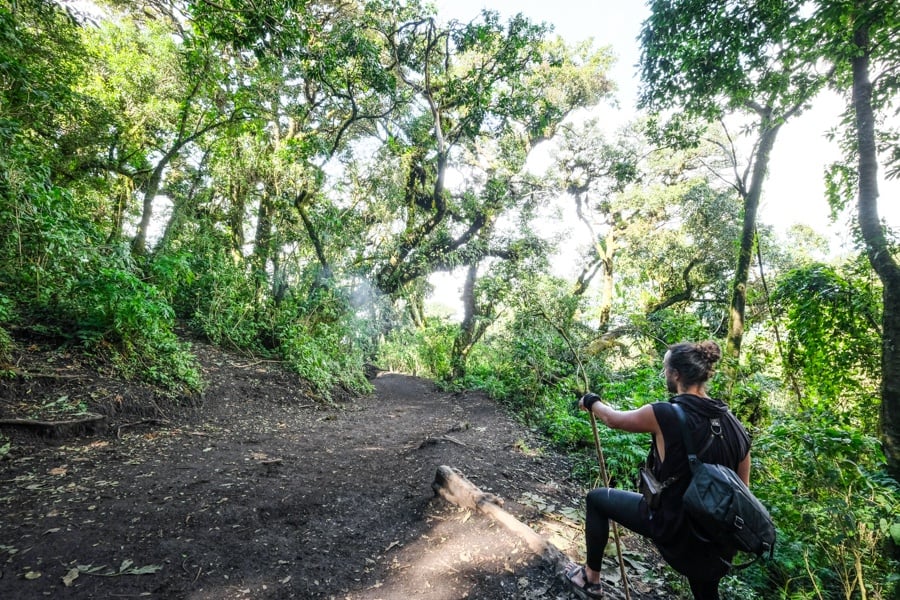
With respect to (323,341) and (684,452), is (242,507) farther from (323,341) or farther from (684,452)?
(323,341)

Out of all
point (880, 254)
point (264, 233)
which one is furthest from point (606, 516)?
point (264, 233)

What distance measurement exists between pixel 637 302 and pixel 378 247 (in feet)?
30.3

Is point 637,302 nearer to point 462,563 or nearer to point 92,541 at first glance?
point 462,563

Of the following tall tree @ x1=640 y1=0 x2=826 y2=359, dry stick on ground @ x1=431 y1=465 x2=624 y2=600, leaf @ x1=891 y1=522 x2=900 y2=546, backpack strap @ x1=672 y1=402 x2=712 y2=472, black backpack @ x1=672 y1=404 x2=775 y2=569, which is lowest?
dry stick on ground @ x1=431 y1=465 x2=624 y2=600

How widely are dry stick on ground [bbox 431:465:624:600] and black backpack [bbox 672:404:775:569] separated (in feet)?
3.62

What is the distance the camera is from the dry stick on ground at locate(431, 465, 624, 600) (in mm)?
2670

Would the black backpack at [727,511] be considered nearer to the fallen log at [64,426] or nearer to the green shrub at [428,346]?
the fallen log at [64,426]

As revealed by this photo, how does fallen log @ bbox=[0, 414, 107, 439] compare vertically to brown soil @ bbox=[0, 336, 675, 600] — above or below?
above

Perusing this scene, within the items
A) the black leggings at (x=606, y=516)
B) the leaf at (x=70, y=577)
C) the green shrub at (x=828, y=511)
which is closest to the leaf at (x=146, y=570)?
the leaf at (x=70, y=577)

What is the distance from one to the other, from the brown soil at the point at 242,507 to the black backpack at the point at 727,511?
43.5 inches

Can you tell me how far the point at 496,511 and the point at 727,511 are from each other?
176 centimetres

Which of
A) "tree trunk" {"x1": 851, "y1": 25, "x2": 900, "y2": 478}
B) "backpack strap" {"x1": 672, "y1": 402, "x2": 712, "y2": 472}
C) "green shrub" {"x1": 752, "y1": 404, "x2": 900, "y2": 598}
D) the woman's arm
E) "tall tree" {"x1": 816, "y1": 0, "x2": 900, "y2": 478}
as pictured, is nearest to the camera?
"backpack strap" {"x1": 672, "y1": 402, "x2": 712, "y2": 472}

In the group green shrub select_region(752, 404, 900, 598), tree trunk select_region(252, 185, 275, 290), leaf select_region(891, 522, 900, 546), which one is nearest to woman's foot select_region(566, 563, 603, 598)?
green shrub select_region(752, 404, 900, 598)

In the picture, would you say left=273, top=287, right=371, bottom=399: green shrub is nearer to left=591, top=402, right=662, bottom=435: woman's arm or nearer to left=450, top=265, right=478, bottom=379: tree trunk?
left=450, top=265, right=478, bottom=379: tree trunk
